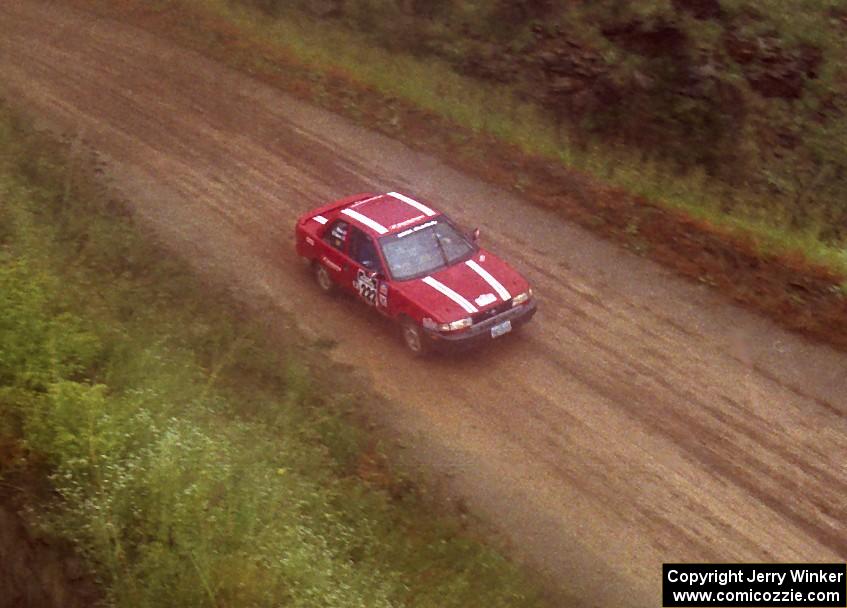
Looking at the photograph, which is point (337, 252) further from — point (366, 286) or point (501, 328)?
point (501, 328)

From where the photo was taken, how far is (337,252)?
15055mm

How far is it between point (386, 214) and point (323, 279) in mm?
1627

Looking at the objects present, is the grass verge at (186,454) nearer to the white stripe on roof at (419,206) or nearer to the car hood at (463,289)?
the car hood at (463,289)

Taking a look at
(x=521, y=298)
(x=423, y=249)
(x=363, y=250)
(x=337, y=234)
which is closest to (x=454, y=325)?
(x=521, y=298)

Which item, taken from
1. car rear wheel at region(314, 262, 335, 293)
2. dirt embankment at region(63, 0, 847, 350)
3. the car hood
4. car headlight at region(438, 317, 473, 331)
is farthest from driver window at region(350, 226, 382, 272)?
dirt embankment at region(63, 0, 847, 350)

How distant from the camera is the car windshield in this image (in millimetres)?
14227

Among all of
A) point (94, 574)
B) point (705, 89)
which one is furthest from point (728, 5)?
point (94, 574)

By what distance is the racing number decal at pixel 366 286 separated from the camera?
14.4m

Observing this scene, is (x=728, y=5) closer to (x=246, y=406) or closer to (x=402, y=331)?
(x=402, y=331)

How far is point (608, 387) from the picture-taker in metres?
13.5

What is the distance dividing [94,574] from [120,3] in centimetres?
2202

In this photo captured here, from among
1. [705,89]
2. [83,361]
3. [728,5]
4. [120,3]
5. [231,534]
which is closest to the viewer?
[231,534]

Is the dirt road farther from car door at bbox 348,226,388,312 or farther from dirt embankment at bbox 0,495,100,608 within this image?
dirt embankment at bbox 0,495,100,608

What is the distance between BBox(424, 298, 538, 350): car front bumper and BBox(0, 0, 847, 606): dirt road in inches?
21.9
